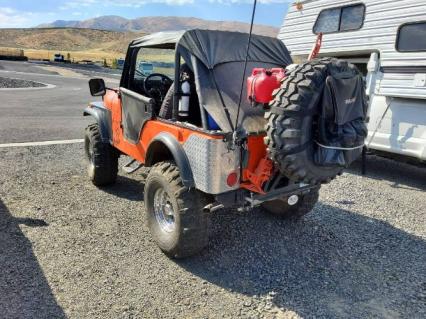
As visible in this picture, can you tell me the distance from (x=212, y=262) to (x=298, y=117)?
5.35 feet

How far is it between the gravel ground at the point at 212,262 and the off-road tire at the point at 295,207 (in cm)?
11

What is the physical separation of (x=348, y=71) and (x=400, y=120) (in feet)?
11.5

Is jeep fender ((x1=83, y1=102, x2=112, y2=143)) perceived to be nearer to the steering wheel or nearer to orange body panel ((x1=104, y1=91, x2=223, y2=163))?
orange body panel ((x1=104, y1=91, x2=223, y2=163))

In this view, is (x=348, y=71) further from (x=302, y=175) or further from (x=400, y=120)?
(x=400, y=120)

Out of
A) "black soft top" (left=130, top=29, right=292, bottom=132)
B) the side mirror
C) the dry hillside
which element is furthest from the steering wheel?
the dry hillside

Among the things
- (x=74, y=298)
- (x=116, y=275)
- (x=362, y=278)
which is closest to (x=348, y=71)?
(x=362, y=278)

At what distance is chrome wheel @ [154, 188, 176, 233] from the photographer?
383 cm

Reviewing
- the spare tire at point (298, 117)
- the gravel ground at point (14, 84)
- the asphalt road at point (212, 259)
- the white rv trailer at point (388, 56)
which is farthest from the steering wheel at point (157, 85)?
the gravel ground at point (14, 84)

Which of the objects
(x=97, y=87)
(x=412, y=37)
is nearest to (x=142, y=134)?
(x=97, y=87)

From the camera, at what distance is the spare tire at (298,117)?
2906mm

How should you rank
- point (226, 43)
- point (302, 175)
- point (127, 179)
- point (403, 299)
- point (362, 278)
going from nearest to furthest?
point (302, 175) → point (403, 299) → point (362, 278) → point (226, 43) → point (127, 179)

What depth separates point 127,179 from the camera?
5859 mm

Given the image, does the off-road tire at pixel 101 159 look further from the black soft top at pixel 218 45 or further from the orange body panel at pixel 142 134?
the black soft top at pixel 218 45

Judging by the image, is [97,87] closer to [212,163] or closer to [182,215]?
[182,215]
